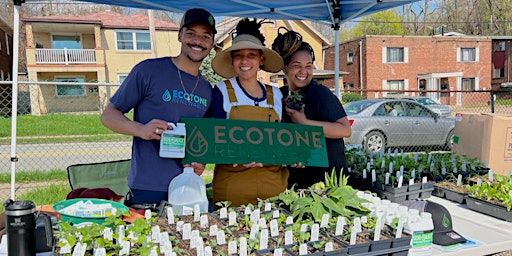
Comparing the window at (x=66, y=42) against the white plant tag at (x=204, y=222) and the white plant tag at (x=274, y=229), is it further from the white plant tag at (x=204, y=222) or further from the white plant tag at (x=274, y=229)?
the white plant tag at (x=274, y=229)

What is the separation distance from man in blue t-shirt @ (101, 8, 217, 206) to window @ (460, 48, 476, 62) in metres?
32.8

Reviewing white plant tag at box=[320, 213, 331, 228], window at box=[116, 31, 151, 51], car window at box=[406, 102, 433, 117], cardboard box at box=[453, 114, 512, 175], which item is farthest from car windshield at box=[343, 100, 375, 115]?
window at box=[116, 31, 151, 51]

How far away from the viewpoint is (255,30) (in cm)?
249

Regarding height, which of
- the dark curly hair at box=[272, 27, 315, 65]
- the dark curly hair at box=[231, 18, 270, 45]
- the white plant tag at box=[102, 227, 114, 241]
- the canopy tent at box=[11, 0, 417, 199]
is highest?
the canopy tent at box=[11, 0, 417, 199]

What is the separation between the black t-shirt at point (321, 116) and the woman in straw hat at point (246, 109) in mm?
209

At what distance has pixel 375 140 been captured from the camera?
9.38 m

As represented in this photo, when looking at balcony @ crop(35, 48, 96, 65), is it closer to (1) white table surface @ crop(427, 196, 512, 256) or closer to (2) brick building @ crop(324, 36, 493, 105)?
(2) brick building @ crop(324, 36, 493, 105)

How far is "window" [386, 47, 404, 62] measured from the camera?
28.4 meters

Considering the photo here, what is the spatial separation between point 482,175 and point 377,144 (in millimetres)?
6303

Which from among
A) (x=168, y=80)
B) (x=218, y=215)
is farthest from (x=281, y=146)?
(x=168, y=80)

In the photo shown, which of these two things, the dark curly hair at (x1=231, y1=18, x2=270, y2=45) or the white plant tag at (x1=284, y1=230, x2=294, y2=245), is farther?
the dark curly hair at (x1=231, y1=18, x2=270, y2=45)

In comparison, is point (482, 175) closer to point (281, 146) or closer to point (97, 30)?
point (281, 146)

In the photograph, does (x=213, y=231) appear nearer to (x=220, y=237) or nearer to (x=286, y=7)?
(x=220, y=237)

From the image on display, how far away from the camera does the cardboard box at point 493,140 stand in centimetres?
357
